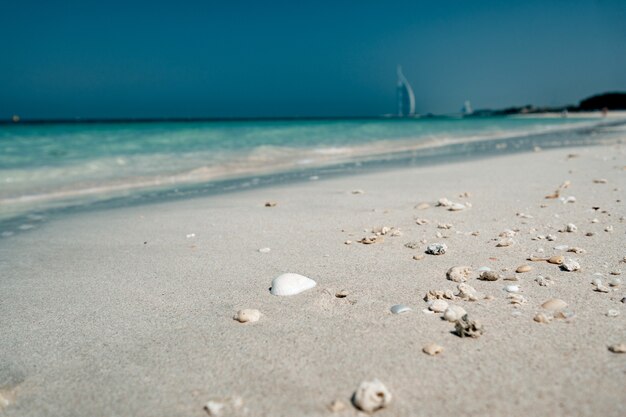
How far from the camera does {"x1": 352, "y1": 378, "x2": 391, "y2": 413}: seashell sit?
1491 millimetres

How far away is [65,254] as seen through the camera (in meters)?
3.73

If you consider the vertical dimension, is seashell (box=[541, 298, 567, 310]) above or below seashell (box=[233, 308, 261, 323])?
above

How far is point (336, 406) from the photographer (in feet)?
4.98

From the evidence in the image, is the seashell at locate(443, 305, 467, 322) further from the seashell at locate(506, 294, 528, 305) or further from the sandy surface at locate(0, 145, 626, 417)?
the seashell at locate(506, 294, 528, 305)

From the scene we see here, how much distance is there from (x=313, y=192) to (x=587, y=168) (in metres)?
4.75

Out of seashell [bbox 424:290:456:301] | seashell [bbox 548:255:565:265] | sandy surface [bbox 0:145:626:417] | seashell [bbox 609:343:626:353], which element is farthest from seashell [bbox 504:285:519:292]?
seashell [bbox 609:343:626:353]

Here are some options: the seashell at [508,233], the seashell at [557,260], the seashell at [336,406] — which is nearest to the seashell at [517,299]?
the seashell at [557,260]

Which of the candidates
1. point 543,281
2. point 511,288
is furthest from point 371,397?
point 543,281

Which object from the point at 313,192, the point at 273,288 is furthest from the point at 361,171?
the point at 273,288

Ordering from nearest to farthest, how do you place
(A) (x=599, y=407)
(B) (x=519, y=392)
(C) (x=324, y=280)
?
1. (A) (x=599, y=407)
2. (B) (x=519, y=392)
3. (C) (x=324, y=280)

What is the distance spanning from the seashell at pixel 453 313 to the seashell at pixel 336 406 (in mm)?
786

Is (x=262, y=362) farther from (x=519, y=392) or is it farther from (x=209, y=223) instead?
(x=209, y=223)

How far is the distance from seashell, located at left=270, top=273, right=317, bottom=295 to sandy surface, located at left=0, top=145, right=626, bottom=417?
0.07 m

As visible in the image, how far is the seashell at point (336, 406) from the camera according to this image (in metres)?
1.51
